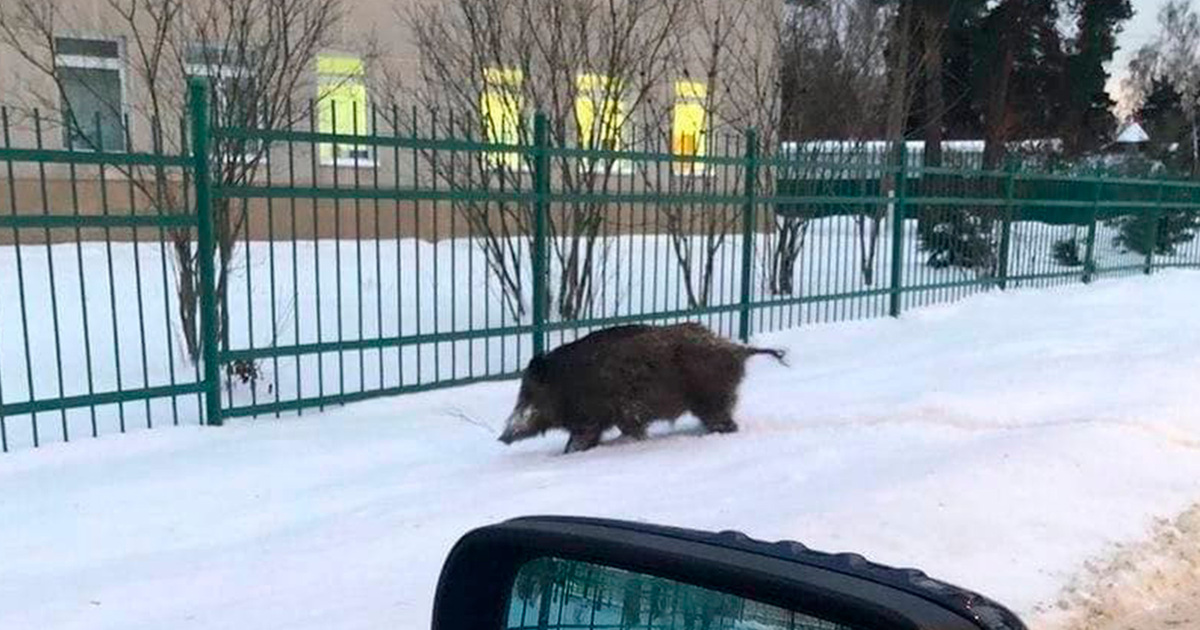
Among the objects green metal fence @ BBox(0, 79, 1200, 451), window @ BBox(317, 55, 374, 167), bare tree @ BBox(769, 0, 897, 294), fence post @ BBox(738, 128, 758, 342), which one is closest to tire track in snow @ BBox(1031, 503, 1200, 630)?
green metal fence @ BBox(0, 79, 1200, 451)

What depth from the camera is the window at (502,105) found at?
10648 mm

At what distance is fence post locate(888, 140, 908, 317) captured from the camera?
11.4 metres

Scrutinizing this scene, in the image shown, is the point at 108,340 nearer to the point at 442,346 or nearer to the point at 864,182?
the point at 442,346

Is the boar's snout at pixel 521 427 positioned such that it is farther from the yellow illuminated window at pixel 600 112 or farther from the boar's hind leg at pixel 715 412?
the yellow illuminated window at pixel 600 112

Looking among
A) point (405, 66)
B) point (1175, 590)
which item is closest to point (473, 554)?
point (1175, 590)

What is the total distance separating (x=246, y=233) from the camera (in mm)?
7023

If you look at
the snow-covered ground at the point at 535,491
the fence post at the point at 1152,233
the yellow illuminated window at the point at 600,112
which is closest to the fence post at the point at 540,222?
the snow-covered ground at the point at 535,491

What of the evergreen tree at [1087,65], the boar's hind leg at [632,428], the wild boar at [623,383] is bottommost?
the boar's hind leg at [632,428]

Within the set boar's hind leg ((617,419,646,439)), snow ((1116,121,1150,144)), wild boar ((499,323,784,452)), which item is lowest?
boar's hind leg ((617,419,646,439))

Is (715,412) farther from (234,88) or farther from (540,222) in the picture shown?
(234,88)

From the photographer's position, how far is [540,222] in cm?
796

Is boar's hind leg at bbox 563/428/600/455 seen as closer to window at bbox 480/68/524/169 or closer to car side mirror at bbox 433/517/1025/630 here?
car side mirror at bbox 433/517/1025/630

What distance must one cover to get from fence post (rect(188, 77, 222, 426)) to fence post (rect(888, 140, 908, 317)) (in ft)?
24.8

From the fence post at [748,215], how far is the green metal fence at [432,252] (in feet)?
0.10
